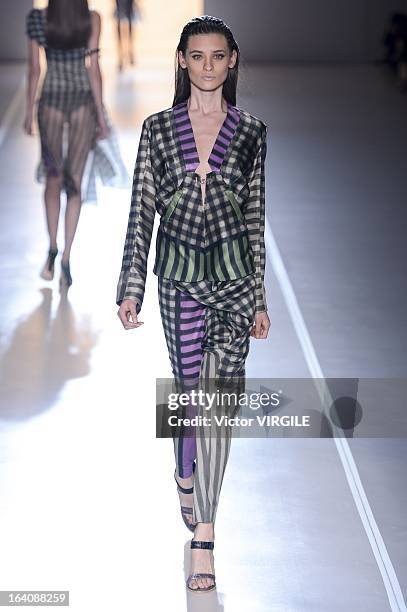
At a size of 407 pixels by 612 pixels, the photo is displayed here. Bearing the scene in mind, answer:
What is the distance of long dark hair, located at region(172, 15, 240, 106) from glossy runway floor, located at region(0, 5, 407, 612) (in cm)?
62

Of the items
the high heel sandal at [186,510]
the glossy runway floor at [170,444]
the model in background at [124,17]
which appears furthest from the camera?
the model in background at [124,17]

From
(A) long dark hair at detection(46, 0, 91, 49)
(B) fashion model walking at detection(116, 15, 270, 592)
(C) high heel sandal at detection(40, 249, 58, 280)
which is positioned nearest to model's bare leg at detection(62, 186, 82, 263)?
(C) high heel sandal at detection(40, 249, 58, 280)

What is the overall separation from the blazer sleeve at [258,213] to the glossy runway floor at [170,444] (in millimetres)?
686

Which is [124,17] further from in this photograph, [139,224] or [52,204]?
[139,224]

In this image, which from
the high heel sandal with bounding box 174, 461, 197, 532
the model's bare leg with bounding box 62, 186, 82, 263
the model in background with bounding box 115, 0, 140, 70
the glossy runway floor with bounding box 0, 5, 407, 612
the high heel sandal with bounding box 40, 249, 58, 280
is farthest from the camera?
the model in background with bounding box 115, 0, 140, 70

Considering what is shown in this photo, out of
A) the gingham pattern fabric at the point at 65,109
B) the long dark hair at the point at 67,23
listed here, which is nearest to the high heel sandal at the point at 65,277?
the gingham pattern fabric at the point at 65,109

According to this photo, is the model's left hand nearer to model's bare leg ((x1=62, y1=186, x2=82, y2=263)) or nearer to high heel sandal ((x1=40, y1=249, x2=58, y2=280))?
model's bare leg ((x1=62, y1=186, x2=82, y2=263))

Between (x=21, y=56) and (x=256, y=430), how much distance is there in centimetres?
1376

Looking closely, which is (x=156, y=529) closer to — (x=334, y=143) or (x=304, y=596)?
(x=304, y=596)

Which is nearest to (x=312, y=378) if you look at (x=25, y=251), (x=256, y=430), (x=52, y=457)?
(x=256, y=430)

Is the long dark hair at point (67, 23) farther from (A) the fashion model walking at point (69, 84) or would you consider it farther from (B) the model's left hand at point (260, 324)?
(B) the model's left hand at point (260, 324)

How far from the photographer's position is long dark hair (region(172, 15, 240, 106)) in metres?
3.32

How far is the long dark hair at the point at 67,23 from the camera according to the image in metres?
6.00

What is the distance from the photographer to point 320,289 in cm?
646
